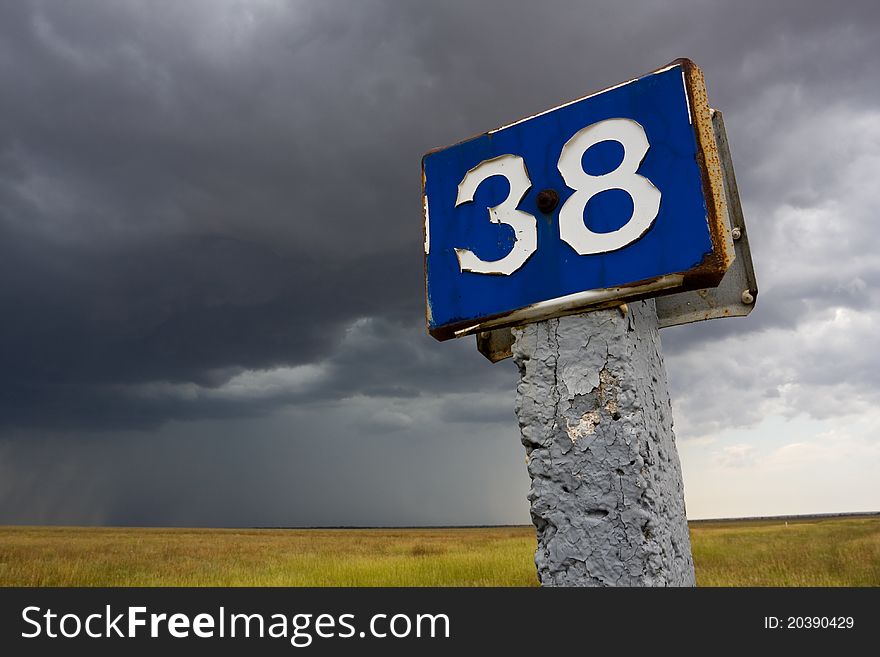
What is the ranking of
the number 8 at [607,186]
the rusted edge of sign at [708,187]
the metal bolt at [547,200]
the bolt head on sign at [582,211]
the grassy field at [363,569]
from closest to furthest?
the rusted edge of sign at [708,187], the bolt head on sign at [582,211], the number 8 at [607,186], the metal bolt at [547,200], the grassy field at [363,569]

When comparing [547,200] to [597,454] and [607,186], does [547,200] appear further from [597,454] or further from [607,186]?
[597,454]

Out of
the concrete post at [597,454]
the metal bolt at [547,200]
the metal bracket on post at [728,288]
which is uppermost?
the metal bolt at [547,200]

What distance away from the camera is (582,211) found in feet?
8.95

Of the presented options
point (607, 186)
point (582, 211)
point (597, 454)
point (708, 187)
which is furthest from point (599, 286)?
point (597, 454)

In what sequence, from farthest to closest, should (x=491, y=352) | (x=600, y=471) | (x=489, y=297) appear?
(x=491, y=352) → (x=489, y=297) → (x=600, y=471)

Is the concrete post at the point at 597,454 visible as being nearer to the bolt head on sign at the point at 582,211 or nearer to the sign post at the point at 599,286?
the sign post at the point at 599,286

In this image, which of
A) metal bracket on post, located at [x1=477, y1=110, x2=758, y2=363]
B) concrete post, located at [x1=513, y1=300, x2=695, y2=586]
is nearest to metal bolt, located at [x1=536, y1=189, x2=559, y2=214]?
concrete post, located at [x1=513, y1=300, x2=695, y2=586]

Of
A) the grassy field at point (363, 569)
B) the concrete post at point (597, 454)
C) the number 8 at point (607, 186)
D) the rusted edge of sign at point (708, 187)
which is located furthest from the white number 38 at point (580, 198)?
the grassy field at point (363, 569)

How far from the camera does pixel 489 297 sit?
291 centimetres

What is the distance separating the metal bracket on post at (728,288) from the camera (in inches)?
112

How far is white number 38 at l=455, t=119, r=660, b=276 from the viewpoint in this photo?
260 centimetres
